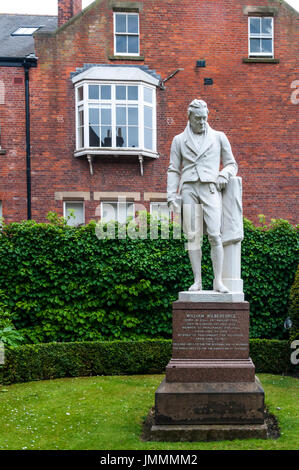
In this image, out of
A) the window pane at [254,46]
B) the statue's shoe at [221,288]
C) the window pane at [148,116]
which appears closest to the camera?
the statue's shoe at [221,288]

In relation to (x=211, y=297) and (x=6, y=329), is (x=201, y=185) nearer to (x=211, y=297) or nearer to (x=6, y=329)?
(x=211, y=297)

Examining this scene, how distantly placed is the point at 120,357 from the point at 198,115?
572 centimetres

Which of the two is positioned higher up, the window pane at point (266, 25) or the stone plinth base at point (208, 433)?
the window pane at point (266, 25)

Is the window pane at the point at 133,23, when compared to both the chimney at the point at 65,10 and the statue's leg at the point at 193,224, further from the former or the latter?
the statue's leg at the point at 193,224


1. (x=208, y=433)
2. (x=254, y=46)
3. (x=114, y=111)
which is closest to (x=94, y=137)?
(x=114, y=111)

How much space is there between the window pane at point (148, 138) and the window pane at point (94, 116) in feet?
5.35

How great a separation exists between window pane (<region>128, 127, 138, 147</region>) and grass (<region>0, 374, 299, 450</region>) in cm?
854

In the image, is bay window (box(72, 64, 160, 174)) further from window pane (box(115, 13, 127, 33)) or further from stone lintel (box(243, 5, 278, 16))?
stone lintel (box(243, 5, 278, 16))

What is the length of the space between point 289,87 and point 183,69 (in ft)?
12.0

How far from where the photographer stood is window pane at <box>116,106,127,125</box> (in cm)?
1662

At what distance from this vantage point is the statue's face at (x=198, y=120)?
286 inches

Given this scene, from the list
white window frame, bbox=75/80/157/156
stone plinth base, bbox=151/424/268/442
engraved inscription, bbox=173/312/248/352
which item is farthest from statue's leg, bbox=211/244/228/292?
white window frame, bbox=75/80/157/156

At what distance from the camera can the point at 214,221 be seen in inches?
287

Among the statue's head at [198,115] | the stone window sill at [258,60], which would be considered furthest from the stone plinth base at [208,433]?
the stone window sill at [258,60]
